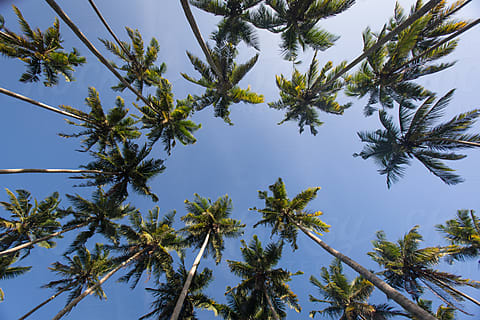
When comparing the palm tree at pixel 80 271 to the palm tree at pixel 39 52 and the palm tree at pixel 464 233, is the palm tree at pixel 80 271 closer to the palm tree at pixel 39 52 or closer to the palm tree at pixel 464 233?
the palm tree at pixel 39 52

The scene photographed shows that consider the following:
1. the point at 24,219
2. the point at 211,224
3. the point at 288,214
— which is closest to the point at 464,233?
the point at 288,214

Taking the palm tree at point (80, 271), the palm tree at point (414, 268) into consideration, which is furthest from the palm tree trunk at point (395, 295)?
the palm tree at point (80, 271)

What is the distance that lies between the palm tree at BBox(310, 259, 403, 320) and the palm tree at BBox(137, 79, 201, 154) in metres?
13.4

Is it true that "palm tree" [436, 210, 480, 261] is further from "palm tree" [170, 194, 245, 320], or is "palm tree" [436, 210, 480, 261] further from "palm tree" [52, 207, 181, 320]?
"palm tree" [52, 207, 181, 320]

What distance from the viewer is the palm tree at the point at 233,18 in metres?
8.43

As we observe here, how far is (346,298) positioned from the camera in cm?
1256

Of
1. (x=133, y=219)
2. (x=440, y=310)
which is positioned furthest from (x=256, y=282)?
(x=440, y=310)

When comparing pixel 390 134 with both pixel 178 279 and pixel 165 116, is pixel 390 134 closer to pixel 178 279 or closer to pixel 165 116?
pixel 165 116

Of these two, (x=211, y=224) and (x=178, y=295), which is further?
(x=211, y=224)

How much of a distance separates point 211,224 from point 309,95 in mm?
11316

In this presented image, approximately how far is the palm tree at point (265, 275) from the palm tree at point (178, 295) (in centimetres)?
182

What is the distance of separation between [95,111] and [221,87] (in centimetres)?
790

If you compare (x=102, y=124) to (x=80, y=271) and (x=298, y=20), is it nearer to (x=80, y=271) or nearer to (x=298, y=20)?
(x=80, y=271)

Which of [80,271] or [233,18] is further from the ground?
[233,18]
